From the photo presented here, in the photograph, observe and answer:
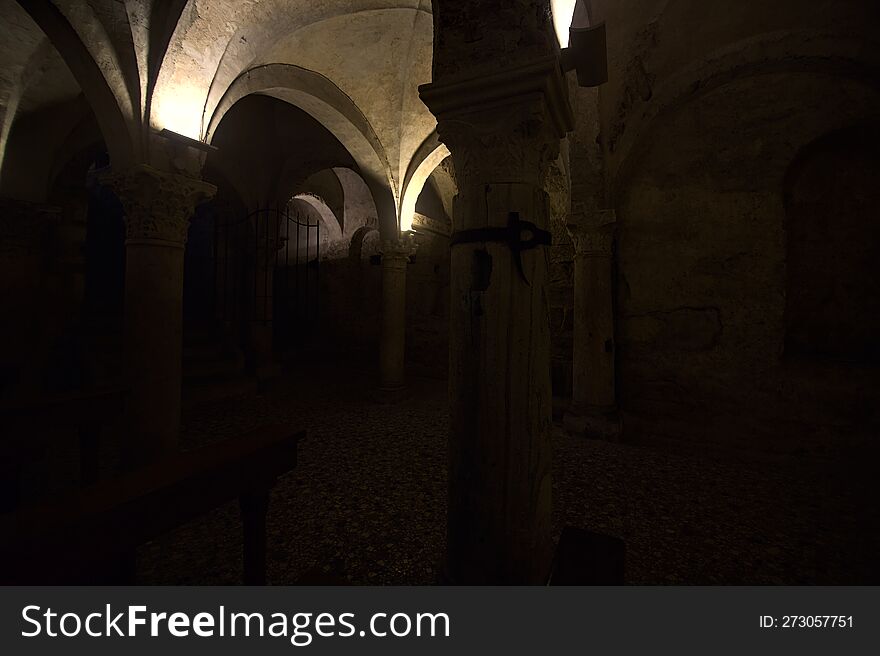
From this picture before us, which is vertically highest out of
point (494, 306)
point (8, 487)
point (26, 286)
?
point (26, 286)

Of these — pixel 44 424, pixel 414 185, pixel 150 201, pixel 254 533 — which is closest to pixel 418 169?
pixel 414 185

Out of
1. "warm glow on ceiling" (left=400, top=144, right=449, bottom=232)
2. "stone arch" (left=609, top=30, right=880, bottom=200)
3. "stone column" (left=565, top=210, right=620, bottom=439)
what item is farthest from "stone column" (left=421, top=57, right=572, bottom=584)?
"warm glow on ceiling" (left=400, top=144, right=449, bottom=232)

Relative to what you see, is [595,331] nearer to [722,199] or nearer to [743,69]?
[722,199]

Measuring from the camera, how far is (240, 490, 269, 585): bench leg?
1921 millimetres

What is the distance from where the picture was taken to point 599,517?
2.88 metres

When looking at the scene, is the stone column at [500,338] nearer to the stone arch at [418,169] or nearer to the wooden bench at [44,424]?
the wooden bench at [44,424]

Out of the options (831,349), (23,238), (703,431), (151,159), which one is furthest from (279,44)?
(831,349)

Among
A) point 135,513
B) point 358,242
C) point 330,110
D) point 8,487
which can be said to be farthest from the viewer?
point 358,242

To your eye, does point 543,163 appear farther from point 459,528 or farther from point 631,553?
point 631,553

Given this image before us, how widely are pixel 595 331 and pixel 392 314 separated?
11.5ft

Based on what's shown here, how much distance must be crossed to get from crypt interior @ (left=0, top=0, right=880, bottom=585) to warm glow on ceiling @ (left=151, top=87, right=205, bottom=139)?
3 centimetres

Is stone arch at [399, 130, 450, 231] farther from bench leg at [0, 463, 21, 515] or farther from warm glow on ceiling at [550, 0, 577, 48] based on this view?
bench leg at [0, 463, 21, 515]

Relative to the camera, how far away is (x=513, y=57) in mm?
1696

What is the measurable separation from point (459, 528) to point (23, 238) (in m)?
8.16
